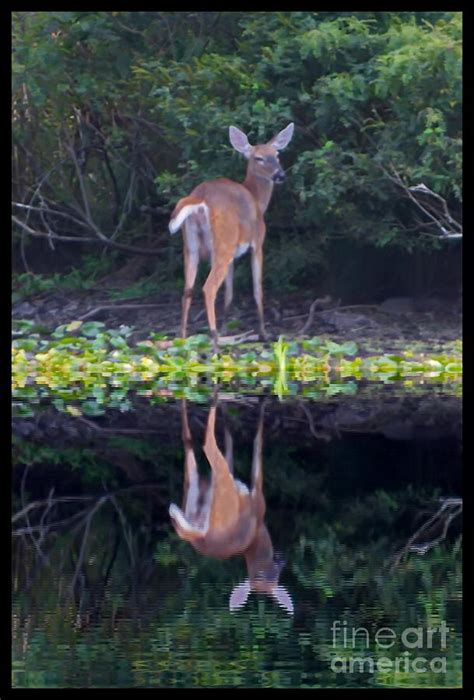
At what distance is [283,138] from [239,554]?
10.1 metres

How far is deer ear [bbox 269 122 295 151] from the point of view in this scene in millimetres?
15211

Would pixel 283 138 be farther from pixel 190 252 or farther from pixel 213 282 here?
pixel 213 282

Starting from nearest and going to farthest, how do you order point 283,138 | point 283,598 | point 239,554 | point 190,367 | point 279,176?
1. point 283,598
2. point 239,554
3. point 190,367
4. point 279,176
5. point 283,138

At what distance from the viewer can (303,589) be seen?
5.02m

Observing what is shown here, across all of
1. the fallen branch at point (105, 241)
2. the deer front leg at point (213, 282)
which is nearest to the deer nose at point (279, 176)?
the deer front leg at point (213, 282)

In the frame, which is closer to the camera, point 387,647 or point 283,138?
point 387,647

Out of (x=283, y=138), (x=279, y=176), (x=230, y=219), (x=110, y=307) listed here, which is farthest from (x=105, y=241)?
(x=279, y=176)

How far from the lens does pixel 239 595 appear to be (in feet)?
16.2

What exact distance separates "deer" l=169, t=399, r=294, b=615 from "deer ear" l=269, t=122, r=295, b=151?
25.0 feet

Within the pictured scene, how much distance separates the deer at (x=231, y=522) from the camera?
16.7 ft

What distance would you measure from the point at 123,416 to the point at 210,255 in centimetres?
594

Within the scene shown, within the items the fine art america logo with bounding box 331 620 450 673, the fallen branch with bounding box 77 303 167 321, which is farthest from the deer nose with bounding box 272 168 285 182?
the fine art america logo with bounding box 331 620 450 673

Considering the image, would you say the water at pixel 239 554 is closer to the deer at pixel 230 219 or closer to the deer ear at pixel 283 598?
the deer ear at pixel 283 598

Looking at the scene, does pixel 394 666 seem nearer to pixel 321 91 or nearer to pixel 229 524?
pixel 229 524
